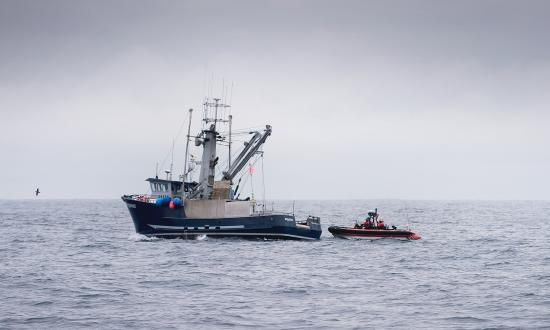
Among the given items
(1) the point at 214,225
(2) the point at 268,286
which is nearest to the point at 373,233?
(1) the point at 214,225

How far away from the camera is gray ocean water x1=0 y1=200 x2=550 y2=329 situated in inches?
1040

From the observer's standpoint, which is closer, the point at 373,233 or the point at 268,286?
the point at 268,286

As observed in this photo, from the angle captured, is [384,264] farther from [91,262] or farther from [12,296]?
[12,296]

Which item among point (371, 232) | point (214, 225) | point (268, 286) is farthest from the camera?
point (371, 232)

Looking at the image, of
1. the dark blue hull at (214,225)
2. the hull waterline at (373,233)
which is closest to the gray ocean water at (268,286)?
the dark blue hull at (214,225)

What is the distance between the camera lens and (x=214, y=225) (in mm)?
59406

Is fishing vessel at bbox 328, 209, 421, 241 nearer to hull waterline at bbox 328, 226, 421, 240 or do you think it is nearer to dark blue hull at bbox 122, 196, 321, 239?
hull waterline at bbox 328, 226, 421, 240

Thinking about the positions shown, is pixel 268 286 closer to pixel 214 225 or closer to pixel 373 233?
pixel 214 225

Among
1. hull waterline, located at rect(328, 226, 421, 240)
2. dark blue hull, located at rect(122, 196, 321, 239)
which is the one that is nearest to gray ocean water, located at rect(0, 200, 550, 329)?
dark blue hull, located at rect(122, 196, 321, 239)

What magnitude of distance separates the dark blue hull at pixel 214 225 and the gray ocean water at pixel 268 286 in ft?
4.78

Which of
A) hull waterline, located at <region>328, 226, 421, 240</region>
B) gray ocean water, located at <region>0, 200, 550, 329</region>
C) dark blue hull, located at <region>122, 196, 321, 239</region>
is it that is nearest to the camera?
gray ocean water, located at <region>0, 200, 550, 329</region>

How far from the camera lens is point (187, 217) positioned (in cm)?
5966

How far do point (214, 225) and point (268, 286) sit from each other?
82.9ft

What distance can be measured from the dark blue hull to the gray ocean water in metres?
1.46
